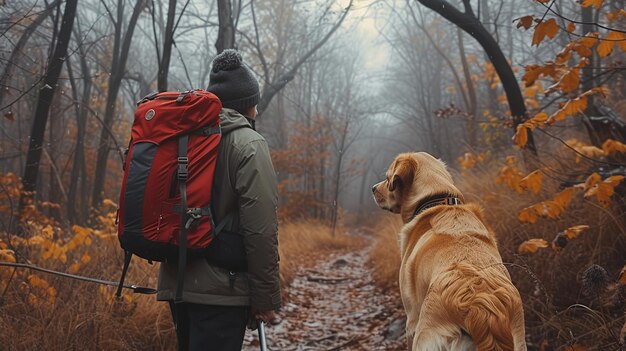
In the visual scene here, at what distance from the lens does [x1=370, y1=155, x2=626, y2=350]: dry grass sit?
344cm

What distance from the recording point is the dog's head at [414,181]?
129 inches

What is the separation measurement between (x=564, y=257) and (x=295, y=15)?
47.5 ft

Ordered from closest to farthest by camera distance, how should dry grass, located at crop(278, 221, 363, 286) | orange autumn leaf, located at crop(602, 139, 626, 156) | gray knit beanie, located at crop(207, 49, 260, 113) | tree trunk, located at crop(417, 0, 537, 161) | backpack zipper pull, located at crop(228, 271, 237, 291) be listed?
backpack zipper pull, located at crop(228, 271, 237, 291) → gray knit beanie, located at crop(207, 49, 260, 113) → orange autumn leaf, located at crop(602, 139, 626, 156) → tree trunk, located at crop(417, 0, 537, 161) → dry grass, located at crop(278, 221, 363, 286)

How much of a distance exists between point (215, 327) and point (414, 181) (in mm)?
1799

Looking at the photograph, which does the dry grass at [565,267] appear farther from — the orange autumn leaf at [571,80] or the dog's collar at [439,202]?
the orange autumn leaf at [571,80]

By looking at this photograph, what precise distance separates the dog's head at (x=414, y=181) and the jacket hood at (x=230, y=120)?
1343 mm

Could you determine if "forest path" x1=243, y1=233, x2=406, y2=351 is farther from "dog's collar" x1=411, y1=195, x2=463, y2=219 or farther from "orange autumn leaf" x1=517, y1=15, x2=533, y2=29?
"orange autumn leaf" x1=517, y1=15, x2=533, y2=29

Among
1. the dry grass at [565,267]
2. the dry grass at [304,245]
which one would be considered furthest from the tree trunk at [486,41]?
the dry grass at [304,245]

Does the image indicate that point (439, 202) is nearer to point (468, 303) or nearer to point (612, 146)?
point (468, 303)

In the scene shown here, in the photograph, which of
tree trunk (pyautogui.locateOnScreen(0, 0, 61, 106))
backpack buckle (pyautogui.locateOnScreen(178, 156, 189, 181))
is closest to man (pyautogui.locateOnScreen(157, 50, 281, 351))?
backpack buckle (pyautogui.locateOnScreen(178, 156, 189, 181))

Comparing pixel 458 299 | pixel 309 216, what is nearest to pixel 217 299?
pixel 458 299

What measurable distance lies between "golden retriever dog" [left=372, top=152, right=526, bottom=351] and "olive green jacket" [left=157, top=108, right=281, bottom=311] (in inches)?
32.6

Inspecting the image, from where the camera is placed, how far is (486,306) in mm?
2125

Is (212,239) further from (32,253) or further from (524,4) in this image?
(524,4)
